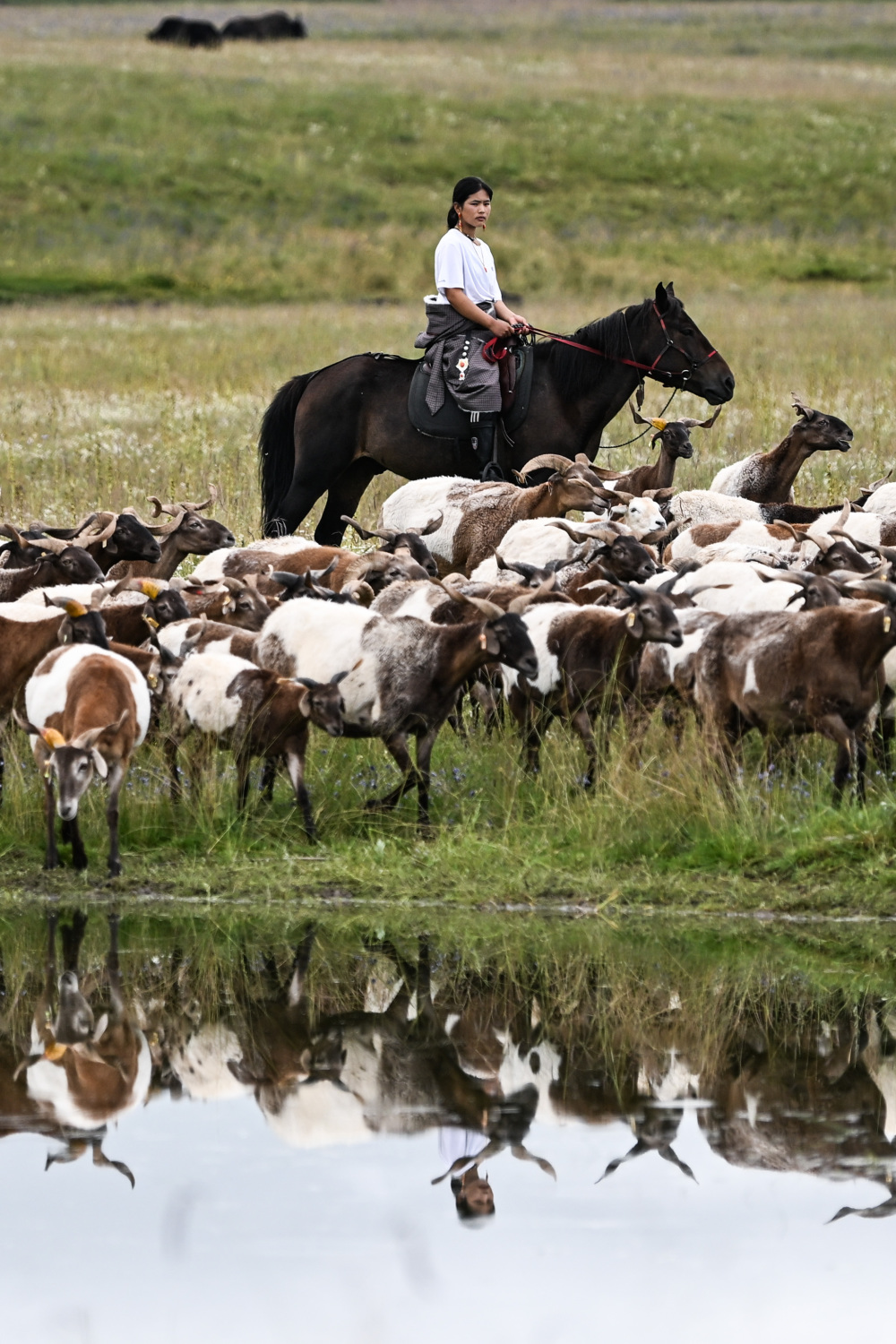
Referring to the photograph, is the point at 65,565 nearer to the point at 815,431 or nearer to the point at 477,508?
the point at 477,508

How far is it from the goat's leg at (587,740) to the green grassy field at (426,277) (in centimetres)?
12

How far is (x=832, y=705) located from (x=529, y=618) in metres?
1.84

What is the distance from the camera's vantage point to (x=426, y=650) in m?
10.2

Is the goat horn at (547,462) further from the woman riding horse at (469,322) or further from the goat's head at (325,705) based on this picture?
the goat's head at (325,705)

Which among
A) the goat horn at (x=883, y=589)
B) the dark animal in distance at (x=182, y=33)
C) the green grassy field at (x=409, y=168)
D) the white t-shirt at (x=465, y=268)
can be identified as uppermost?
the dark animal in distance at (x=182, y=33)

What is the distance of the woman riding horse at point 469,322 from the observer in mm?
14961

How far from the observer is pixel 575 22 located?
115 metres

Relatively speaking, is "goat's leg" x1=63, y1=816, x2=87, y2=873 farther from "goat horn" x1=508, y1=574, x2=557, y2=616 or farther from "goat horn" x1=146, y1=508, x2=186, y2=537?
"goat horn" x1=146, y1=508, x2=186, y2=537

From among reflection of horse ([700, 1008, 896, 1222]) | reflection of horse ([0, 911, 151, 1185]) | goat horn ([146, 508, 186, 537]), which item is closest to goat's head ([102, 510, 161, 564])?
goat horn ([146, 508, 186, 537])

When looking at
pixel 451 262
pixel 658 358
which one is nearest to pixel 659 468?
pixel 658 358

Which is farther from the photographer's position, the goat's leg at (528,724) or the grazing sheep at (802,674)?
the goat's leg at (528,724)

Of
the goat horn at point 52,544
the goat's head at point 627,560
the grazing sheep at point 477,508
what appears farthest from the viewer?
the grazing sheep at point 477,508

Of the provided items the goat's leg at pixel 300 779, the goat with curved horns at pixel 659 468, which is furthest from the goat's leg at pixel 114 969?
the goat with curved horns at pixel 659 468

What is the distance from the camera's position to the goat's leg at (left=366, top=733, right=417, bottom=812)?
1020 centimetres
